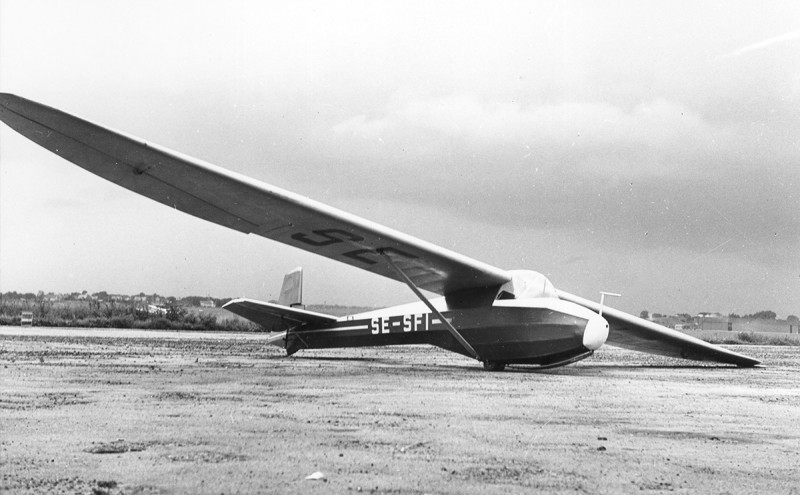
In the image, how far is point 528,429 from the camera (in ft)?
18.4

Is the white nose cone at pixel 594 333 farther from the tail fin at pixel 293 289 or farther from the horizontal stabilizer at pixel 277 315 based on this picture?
the tail fin at pixel 293 289

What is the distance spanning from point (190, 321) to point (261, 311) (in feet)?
75.2

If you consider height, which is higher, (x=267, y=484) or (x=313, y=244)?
(x=313, y=244)

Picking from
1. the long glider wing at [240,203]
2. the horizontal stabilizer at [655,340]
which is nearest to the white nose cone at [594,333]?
the long glider wing at [240,203]

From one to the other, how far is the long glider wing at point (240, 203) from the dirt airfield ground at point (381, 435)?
2.29 meters

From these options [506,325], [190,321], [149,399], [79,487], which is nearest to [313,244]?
[506,325]

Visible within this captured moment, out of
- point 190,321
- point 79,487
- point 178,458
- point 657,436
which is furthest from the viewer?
point 190,321

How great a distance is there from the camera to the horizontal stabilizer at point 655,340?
1451cm

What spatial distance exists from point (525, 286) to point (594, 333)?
6.14ft

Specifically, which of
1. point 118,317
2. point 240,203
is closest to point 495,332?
point 240,203

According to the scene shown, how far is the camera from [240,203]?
912 centimetres

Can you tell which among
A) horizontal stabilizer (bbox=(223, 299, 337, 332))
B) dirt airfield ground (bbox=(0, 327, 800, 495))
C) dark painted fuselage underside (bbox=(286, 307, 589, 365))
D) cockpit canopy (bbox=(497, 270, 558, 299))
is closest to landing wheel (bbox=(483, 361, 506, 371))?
dark painted fuselage underside (bbox=(286, 307, 589, 365))

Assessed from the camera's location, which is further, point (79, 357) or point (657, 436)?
point (79, 357)

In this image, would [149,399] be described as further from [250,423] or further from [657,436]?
[657,436]
